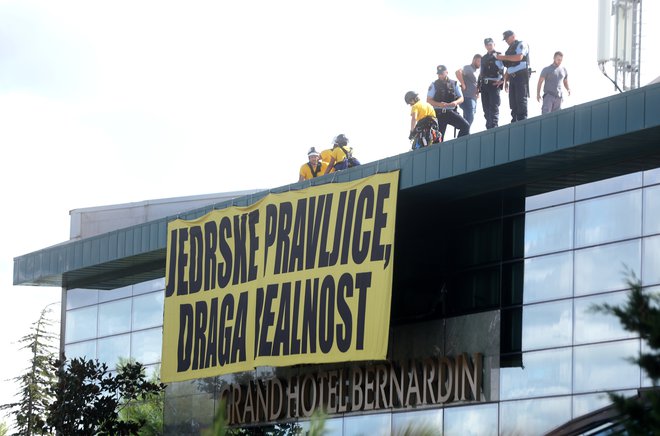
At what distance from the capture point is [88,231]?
3597cm

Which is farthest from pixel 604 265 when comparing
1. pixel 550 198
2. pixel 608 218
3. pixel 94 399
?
pixel 94 399

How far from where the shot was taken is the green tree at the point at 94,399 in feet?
103

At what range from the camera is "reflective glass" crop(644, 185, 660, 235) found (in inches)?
802

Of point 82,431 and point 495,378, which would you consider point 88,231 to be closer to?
point 82,431

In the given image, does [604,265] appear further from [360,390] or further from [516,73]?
[360,390]

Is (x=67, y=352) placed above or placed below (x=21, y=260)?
below

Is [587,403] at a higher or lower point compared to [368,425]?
higher

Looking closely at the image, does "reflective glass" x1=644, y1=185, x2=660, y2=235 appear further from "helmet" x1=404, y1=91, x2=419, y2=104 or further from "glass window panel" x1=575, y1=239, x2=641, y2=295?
"helmet" x1=404, y1=91, x2=419, y2=104

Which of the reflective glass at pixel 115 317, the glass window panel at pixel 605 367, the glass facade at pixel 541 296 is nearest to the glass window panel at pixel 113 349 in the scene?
the reflective glass at pixel 115 317

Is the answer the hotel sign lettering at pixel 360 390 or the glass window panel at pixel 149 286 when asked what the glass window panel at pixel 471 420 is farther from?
the glass window panel at pixel 149 286

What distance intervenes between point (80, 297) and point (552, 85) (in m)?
15.8

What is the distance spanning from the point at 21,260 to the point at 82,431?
572 centimetres

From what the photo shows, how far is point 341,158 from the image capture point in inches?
1016

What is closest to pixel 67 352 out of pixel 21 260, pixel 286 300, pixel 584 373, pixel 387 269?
pixel 21 260
